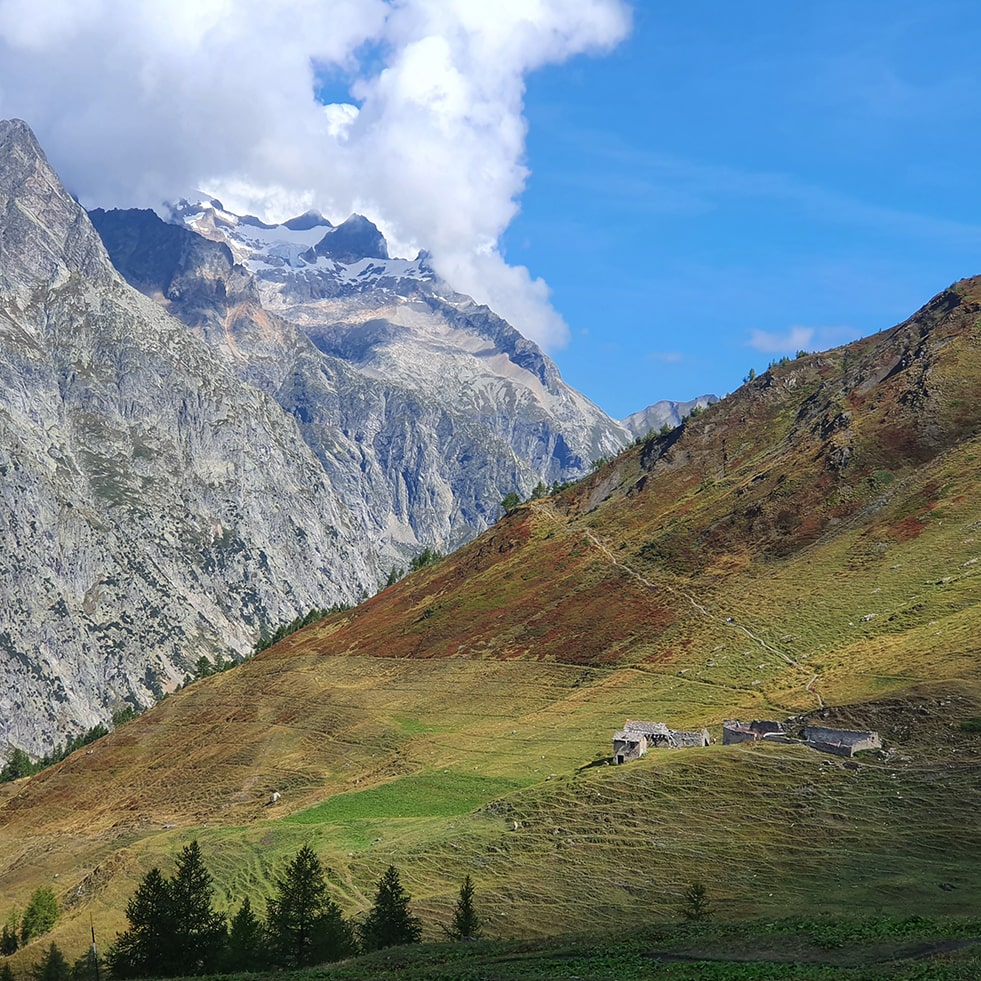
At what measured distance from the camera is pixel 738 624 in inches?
4919

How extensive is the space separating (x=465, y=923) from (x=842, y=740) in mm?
33094

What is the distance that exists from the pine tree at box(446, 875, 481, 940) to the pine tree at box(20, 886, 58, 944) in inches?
1616

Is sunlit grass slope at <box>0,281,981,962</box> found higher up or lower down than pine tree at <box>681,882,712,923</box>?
higher up

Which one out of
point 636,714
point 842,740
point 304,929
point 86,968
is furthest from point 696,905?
point 636,714

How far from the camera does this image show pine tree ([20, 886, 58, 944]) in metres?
77.6

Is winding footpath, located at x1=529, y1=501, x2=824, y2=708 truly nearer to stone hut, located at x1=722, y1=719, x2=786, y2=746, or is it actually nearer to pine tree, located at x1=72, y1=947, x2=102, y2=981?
stone hut, located at x1=722, y1=719, x2=786, y2=746

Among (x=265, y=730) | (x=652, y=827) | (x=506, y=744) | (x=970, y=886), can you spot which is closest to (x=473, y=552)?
(x=265, y=730)

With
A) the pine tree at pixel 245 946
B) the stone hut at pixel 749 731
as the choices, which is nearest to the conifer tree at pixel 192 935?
the pine tree at pixel 245 946

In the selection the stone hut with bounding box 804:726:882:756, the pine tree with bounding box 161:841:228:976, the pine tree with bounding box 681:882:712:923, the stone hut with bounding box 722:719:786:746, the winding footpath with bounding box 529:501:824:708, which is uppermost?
the winding footpath with bounding box 529:501:824:708

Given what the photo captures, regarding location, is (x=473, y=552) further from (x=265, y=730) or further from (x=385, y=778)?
(x=385, y=778)

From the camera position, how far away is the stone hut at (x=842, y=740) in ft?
229

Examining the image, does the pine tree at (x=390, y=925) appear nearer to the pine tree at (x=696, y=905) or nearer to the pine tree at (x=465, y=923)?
the pine tree at (x=465, y=923)

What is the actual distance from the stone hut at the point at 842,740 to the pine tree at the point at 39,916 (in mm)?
61601

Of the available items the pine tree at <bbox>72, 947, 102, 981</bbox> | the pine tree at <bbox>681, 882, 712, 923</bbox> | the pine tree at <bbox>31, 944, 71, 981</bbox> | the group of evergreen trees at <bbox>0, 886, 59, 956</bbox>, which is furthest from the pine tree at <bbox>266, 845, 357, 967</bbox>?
the group of evergreen trees at <bbox>0, 886, 59, 956</bbox>
